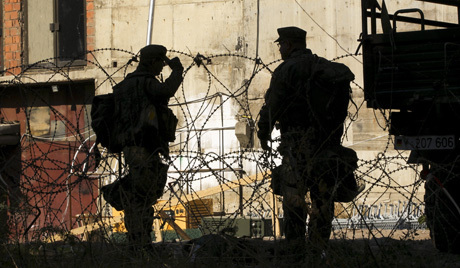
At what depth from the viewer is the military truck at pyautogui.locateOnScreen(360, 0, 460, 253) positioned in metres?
7.39

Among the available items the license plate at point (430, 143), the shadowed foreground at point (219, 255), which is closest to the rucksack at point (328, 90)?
the license plate at point (430, 143)

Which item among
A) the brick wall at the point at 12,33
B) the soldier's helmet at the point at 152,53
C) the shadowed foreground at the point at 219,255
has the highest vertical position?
the brick wall at the point at 12,33

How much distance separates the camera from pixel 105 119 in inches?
298

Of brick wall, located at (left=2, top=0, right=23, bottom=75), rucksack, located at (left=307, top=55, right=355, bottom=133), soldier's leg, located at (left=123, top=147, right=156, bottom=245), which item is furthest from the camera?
brick wall, located at (left=2, top=0, right=23, bottom=75)

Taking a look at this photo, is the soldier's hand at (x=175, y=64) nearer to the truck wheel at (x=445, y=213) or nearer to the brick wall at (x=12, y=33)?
the truck wheel at (x=445, y=213)

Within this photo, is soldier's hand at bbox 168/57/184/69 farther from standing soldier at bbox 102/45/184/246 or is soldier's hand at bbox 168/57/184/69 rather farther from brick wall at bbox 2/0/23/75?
brick wall at bbox 2/0/23/75

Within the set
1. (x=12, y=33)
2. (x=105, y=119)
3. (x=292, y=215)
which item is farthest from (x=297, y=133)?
(x=12, y=33)

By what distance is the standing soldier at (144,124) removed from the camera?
23.8 ft

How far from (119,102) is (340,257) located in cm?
283

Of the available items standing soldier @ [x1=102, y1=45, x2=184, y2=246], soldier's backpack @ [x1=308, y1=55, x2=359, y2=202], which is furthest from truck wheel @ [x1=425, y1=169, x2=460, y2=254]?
standing soldier @ [x1=102, y1=45, x2=184, y2=246]

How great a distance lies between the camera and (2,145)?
1881 centimetres

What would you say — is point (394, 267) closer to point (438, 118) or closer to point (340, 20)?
point (438, 118)

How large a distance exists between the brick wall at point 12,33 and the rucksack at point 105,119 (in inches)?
502

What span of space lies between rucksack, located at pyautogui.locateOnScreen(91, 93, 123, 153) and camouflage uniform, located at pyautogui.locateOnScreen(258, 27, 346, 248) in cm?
145
